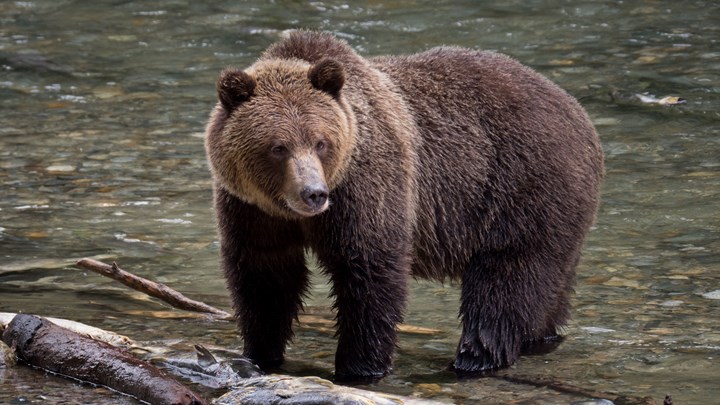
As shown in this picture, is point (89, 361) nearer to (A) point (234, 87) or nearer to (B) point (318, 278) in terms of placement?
(A) point (234, 87)

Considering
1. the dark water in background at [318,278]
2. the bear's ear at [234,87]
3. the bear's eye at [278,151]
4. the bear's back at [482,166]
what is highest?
the bear's ear at [234,87]

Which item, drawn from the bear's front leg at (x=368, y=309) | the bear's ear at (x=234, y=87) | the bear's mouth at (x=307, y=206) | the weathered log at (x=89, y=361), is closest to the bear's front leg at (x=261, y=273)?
the bear's front leg at (x=368, y=309)

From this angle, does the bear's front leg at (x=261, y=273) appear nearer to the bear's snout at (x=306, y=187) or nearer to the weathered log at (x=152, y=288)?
the bear's snout at (x=306, y=187)

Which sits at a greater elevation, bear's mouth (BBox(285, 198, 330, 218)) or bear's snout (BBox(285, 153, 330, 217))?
bear's snout (BBox(285, 153, 330, 217))

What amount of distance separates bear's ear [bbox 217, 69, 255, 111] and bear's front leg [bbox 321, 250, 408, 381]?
3.41 feet

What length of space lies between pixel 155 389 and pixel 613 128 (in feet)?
25.5

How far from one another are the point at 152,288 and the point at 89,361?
5.26ft

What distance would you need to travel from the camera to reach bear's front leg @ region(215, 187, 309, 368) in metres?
7.05

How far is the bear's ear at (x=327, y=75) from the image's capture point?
6.73 meters

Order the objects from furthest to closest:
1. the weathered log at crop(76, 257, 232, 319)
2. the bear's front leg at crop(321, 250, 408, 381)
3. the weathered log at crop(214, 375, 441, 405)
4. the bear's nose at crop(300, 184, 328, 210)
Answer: the weathered log at crop(76, 257, 232, 319) < the bear's front leg at crop(321, 250, 408, 381) < the bear's nose at crop(300, 184, 328, 210) < the weathered log at crop(214, 375, 441, 405)

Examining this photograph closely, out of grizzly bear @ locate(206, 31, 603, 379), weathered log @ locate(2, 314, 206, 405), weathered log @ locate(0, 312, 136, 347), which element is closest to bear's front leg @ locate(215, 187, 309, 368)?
grizzly bear @ locate(206, 31, 603, 379)

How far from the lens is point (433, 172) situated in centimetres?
768

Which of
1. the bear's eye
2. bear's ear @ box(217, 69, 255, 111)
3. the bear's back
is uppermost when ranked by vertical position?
bear's ear @ box(217, 69, 255, 111)

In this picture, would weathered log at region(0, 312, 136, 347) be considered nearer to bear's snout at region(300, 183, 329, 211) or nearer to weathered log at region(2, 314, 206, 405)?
weathered log at region(2, 314, 206, 405)
